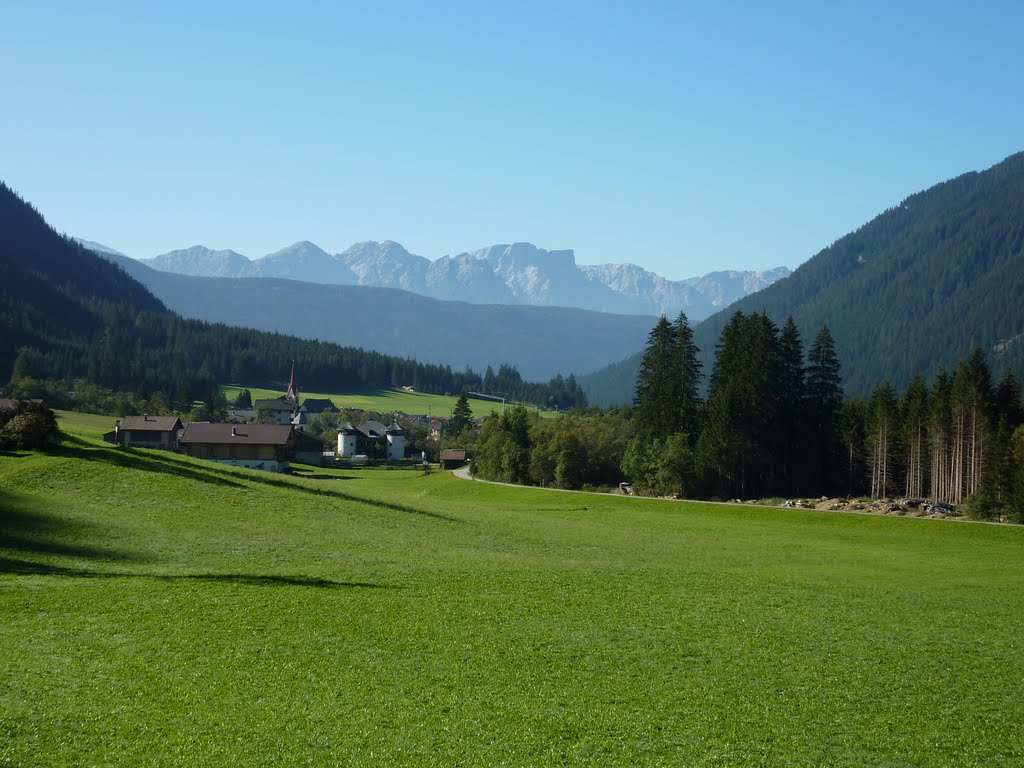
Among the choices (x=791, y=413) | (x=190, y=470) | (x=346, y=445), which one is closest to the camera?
(x=190, y=470)

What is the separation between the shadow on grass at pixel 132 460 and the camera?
47.9m

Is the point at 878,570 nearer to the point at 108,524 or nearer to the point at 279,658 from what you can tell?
the point at 279,658

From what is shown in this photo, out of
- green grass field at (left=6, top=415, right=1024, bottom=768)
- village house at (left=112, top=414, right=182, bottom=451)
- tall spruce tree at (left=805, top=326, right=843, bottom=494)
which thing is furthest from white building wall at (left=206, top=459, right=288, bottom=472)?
green grass field at (left=6, top=415, right=1024, bottom=768)

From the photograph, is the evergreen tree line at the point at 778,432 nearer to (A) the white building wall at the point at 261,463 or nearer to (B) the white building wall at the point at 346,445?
(A) the white building wall at the point at 261,463

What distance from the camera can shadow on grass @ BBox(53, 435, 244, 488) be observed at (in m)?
47.9

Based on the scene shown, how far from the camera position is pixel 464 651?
739 inches

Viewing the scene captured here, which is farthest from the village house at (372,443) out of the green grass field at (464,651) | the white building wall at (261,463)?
the green grass field at (464,651)

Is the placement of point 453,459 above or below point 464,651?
above

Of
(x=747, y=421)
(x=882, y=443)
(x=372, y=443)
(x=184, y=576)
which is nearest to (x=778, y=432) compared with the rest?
(x=747, y=421)

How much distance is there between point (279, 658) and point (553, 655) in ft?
17.9

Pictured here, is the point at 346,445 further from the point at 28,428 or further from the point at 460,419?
the point at 28,428

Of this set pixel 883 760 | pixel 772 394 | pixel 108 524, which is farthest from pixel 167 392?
pixel 883 760

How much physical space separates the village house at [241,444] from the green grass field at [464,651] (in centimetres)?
5954

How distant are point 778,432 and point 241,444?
56205 millimetres
